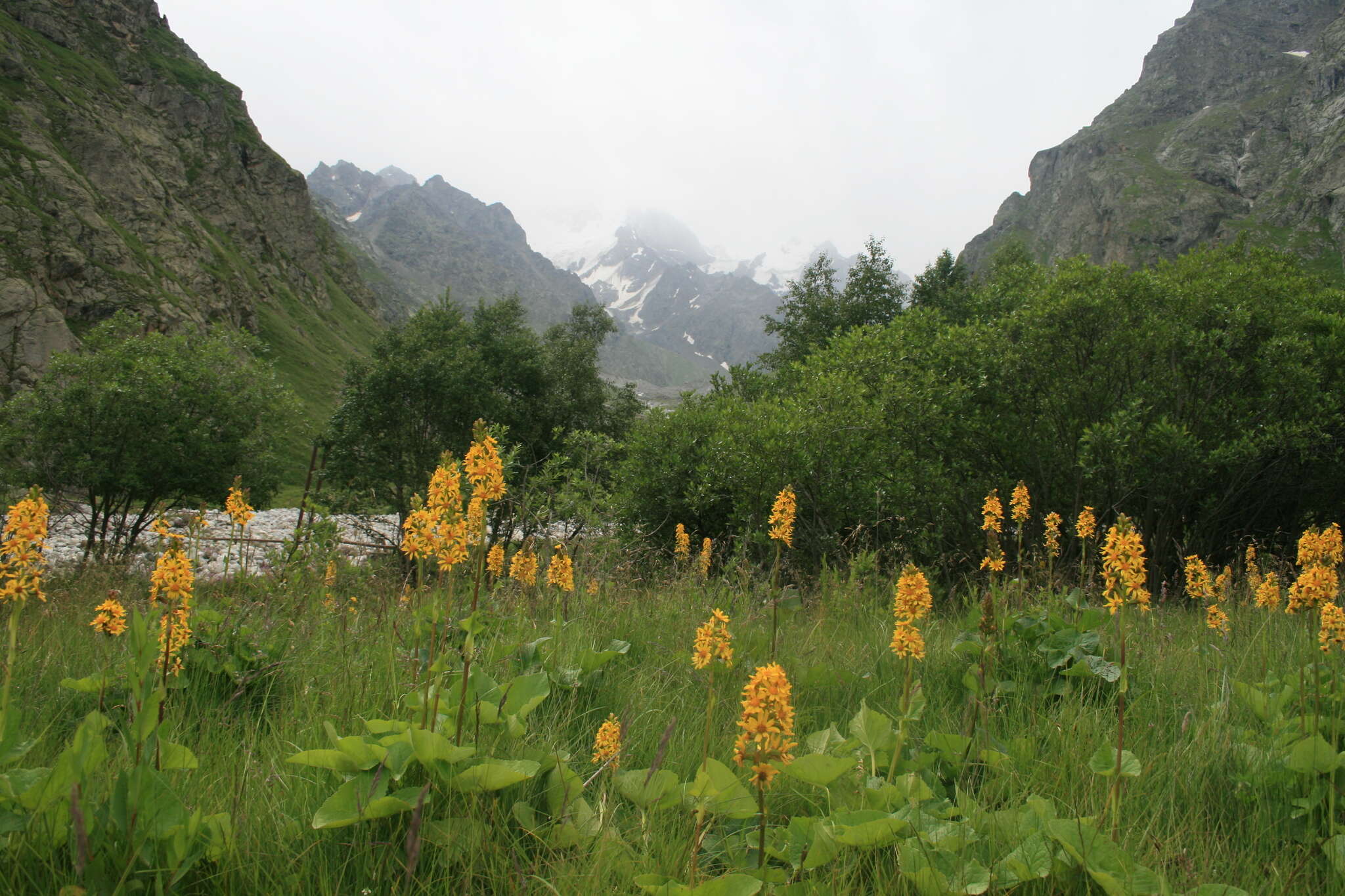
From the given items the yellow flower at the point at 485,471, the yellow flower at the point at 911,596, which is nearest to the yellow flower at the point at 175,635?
the yellow flower at the point at 485,471

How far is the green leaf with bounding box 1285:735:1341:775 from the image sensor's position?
231 centimetres

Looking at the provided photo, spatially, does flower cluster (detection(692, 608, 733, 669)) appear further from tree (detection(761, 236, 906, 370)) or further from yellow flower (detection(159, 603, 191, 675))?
tree (detection(761, 236, 906, 370))

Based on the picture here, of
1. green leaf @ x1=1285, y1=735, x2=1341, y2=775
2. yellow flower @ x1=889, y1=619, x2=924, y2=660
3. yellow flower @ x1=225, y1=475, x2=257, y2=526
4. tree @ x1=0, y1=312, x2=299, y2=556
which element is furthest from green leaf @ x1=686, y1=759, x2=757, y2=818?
tree @ x1=0, y1=312, x2=299, y2=556

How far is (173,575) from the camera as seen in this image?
102 inches

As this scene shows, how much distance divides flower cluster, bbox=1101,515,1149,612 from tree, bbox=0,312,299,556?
2055cm

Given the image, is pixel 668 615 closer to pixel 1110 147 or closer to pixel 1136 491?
pixel 1136 491

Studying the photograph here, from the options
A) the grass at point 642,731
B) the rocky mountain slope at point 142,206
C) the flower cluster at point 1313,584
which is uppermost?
the rocky mountain slope at point 142,206

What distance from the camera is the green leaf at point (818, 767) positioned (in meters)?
2.00

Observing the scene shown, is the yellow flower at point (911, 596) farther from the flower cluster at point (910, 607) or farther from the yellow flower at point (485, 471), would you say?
the yellow flower at point (485, 471)

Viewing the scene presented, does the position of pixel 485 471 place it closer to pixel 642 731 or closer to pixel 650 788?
pixel 650 788

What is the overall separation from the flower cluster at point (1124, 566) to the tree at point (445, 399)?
20.1m

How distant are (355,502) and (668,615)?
725 inches

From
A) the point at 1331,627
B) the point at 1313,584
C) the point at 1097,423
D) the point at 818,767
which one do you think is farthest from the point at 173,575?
the point at 1097,423

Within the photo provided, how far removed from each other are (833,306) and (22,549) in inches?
1097
